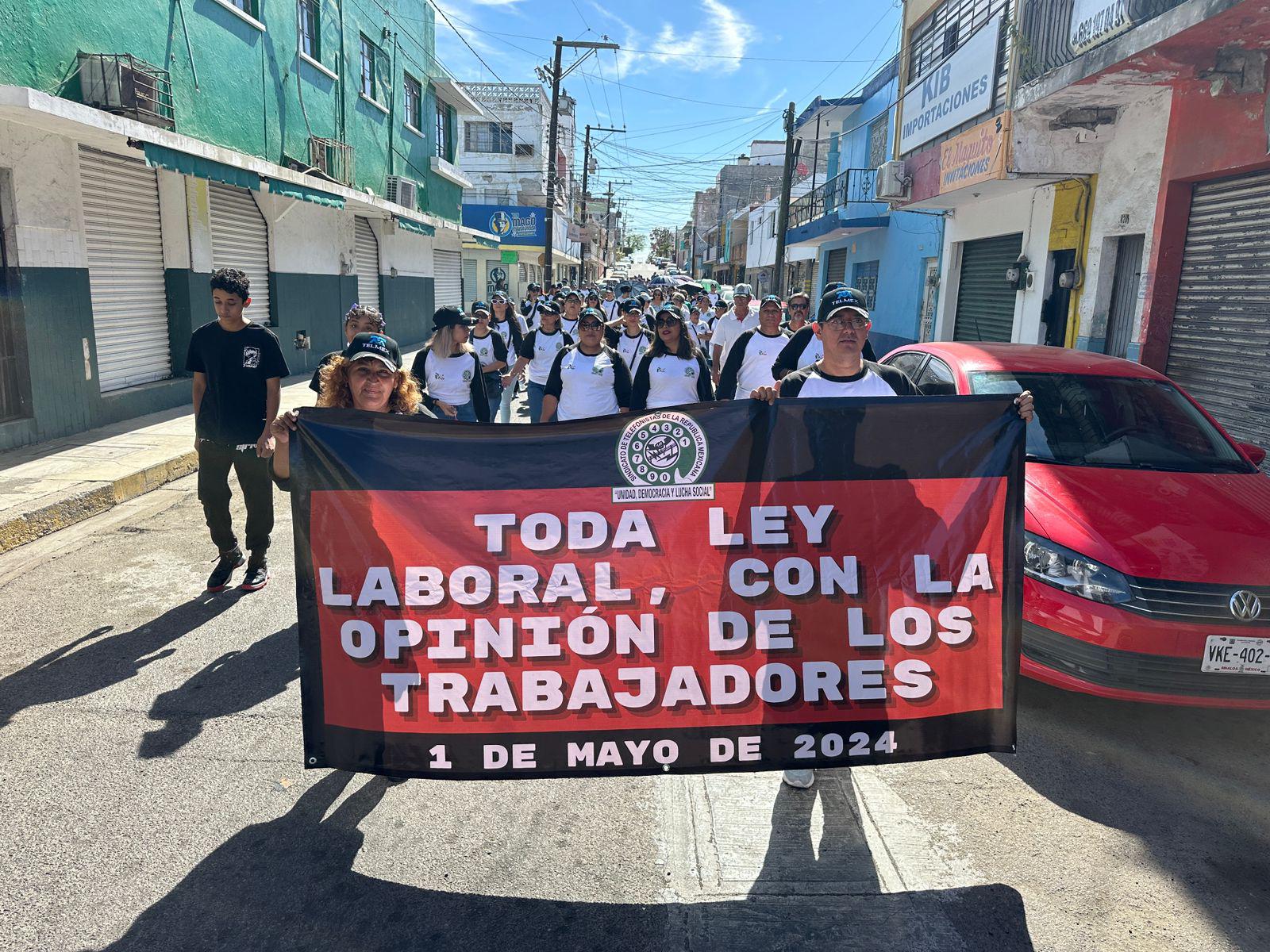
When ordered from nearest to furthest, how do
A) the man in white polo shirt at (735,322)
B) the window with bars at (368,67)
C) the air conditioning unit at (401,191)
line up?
the man in white polo shirt at (735,322) → the window with bars at (368,67) → the air conditioning unit at (401,191)

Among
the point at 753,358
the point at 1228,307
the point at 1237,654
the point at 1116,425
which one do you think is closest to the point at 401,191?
the point at 753,358

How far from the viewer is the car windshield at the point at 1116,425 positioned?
4.55 meters

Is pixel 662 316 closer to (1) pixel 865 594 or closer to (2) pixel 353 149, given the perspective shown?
(1) pixel 865 594

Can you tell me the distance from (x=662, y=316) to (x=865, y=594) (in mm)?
3516

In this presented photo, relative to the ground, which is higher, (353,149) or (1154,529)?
(353,149)

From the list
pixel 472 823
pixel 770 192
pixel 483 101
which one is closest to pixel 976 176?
pixel 472 823

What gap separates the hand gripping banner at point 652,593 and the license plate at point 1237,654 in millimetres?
1140

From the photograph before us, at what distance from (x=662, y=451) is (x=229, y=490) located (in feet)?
12.3

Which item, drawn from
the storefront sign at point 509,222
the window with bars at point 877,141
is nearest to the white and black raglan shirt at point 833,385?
the window with bars at point 877,141

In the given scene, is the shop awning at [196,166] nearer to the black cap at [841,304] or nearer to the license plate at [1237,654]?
the black cap at [841,304]

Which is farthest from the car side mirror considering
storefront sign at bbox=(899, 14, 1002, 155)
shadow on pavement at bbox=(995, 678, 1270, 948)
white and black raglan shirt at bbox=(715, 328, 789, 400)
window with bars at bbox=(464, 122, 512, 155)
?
window with bars at bbox=(464, 122, 512, 155)

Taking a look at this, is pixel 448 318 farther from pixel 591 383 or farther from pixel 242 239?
pixel 242 239

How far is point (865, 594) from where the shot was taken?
3.06m

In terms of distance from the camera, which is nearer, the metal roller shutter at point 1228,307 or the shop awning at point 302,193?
the metal roller shutter at point 1228,307
